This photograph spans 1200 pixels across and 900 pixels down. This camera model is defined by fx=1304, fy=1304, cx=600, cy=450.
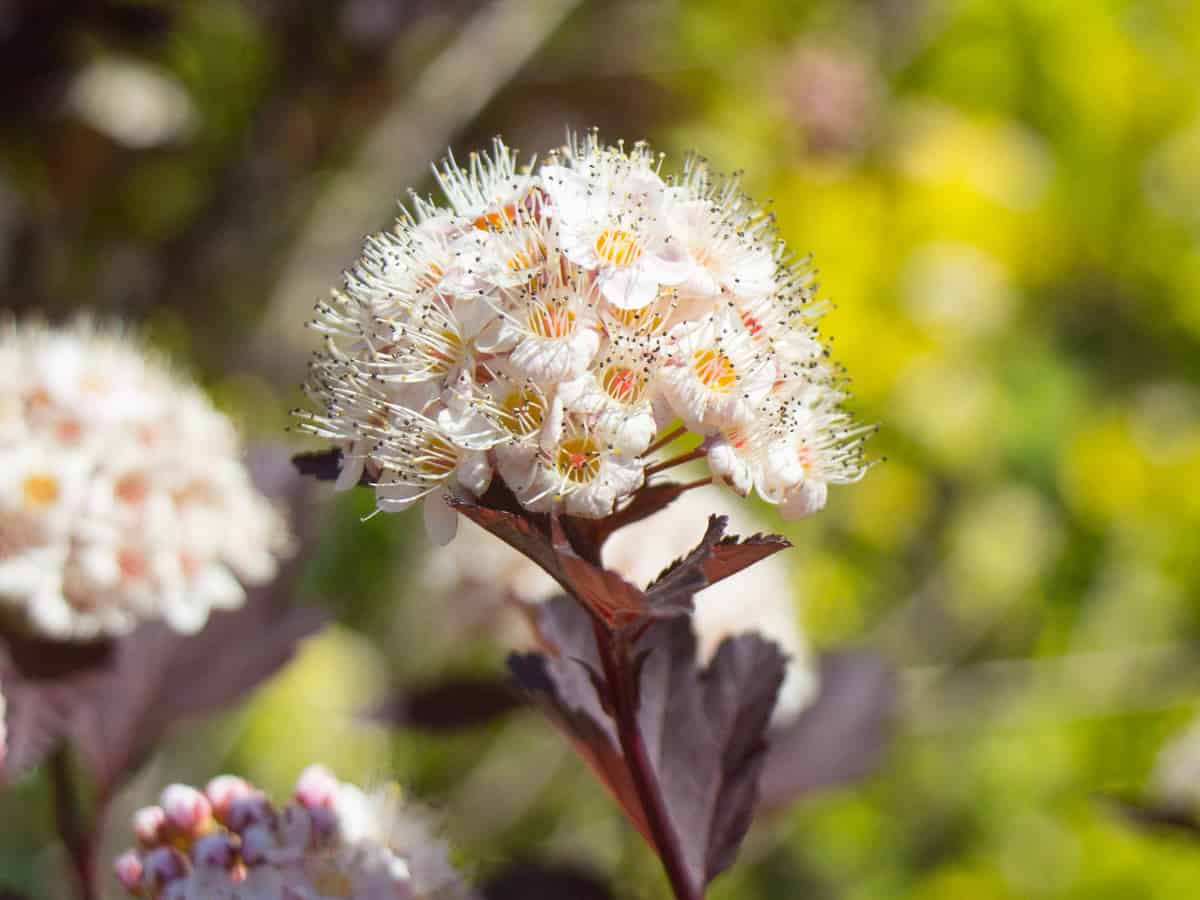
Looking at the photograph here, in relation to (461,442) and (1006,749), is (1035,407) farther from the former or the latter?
(461,442)

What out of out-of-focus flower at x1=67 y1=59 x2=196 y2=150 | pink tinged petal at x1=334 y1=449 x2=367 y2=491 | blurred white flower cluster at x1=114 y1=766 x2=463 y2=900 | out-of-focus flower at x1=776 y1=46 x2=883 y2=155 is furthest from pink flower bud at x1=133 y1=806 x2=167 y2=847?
out-of-focus flower at x1=776 y1=46 x2=883 y2=155

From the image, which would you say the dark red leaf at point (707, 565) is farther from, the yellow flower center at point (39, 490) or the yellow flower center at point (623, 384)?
the yellow flower center at point (39, 490)

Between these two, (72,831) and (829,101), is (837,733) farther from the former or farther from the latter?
(829,101)

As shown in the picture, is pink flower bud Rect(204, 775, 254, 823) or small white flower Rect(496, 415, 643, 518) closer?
small white flower Rect(496, 415, 643, 518)

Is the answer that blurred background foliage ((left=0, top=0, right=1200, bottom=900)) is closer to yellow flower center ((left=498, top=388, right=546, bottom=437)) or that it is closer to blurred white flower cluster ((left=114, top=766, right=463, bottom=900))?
blurred white flower cluster ((left=114, top=766, right=463, bottom=900))

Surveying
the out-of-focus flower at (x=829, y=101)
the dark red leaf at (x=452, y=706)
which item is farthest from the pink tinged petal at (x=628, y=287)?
the out-of-focus flower at (x=829, y=101)

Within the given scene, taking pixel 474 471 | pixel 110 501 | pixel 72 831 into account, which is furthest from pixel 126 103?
pixel 474 471
